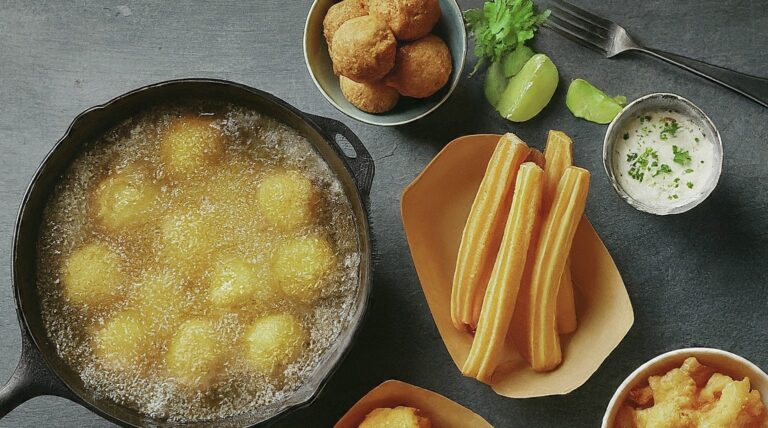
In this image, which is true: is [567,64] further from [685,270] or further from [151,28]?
[151,28]

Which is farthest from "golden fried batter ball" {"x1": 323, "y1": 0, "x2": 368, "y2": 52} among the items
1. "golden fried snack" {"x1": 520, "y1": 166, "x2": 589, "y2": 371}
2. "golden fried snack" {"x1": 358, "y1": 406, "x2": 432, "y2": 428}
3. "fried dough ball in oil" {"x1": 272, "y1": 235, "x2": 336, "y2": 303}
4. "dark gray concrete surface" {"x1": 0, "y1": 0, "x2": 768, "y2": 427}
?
"golden fried snack" {"x1": 358, "y1": 406, "x2": 432, "y2": 428}

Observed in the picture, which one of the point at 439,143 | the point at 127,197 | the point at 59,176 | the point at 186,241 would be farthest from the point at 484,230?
the point at 59,176

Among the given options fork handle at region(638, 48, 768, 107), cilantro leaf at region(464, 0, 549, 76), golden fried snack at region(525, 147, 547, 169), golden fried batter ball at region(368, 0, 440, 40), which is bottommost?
golden fried snack at region(525, 147, 547, 169)

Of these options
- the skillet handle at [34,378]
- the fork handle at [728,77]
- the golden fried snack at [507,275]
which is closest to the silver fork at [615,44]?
the fork handle at [728,77]

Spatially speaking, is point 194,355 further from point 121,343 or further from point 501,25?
point 501,25

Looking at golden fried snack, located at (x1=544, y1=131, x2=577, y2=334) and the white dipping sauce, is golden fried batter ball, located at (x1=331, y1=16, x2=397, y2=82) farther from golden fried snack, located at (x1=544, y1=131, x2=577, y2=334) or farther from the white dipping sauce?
the white dipping sauce

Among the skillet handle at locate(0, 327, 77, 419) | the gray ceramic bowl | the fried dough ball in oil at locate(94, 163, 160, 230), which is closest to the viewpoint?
the skillet handle at locate(0, 327, 77, 419)
